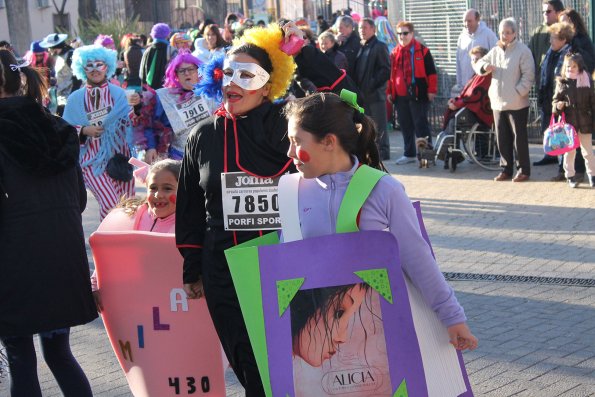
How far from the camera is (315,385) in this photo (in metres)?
3.43

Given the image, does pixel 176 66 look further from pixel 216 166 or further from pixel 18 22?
pixel 18 22

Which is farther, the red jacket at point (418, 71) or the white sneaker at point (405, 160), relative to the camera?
the white sneaker at point (405, 160)

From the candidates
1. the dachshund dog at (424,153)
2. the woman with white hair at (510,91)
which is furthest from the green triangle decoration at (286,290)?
the dachshund dog at (424,153)

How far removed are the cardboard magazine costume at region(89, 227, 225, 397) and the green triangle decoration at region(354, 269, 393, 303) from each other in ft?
5.16

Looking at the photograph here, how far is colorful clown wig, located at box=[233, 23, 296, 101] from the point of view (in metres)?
4.34

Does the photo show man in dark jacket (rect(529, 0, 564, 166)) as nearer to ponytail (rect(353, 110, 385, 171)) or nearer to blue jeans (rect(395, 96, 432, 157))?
blue jeans (rect(395, 96, 432, 157))

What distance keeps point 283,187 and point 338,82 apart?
276cm

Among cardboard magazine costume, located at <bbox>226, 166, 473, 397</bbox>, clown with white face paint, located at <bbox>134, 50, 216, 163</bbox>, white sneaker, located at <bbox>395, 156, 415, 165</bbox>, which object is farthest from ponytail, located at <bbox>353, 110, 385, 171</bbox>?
white sneaker, located at <bbox>395, 156, 415, 165</bbox>

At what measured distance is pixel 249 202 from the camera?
13.4 ft

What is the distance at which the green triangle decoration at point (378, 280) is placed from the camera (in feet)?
11.1

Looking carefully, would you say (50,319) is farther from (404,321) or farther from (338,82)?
(338,82)

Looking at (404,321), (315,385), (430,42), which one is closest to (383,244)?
(404,321)

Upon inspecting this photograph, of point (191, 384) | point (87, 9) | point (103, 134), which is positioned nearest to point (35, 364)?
point (191, 384)

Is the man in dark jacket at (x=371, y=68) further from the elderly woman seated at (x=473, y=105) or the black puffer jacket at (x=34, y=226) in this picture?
the black puffer jacket at (x=34, y=226)
